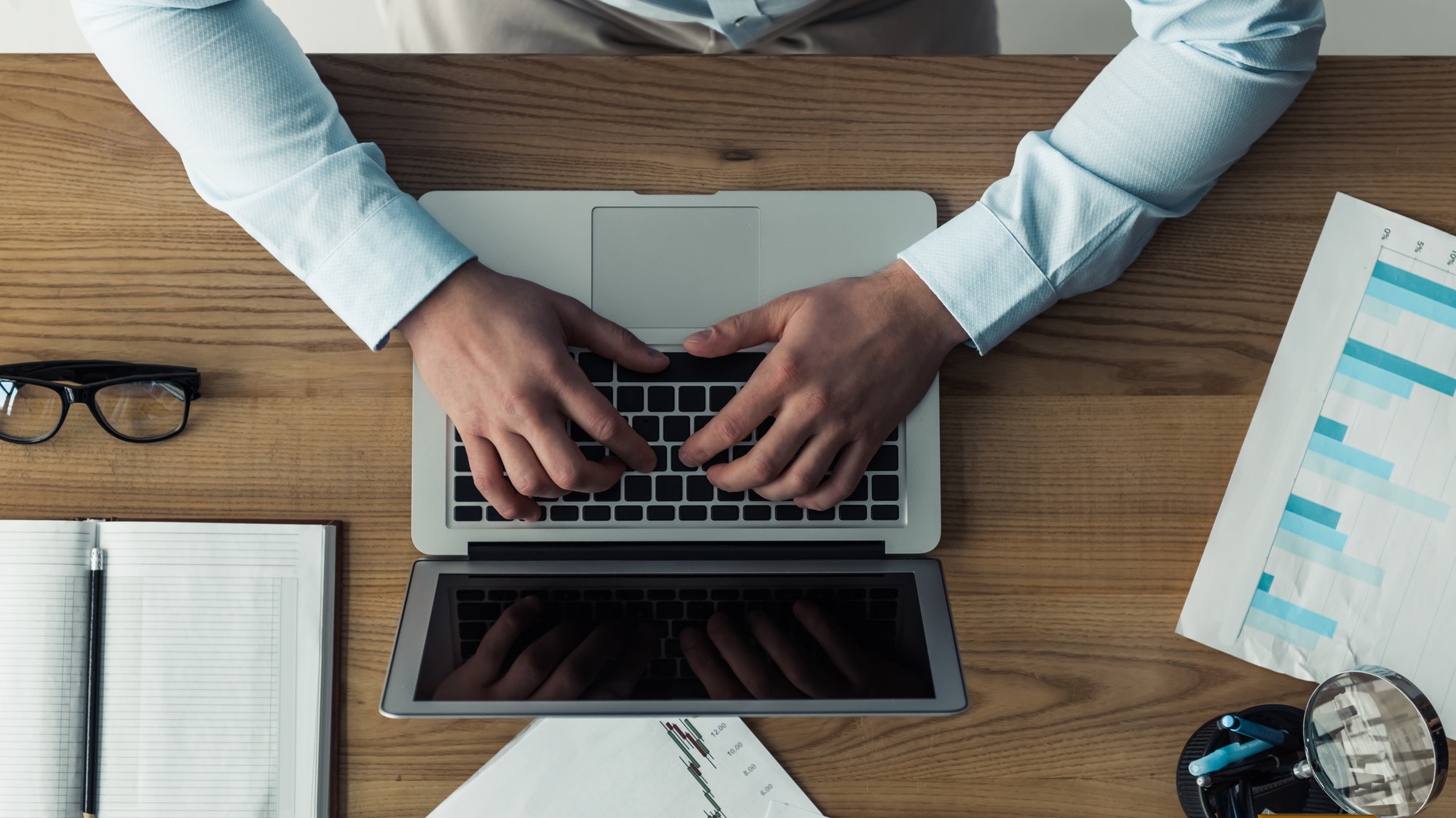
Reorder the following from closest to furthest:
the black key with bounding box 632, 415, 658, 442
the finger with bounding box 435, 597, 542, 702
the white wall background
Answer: the finger with bounding box 435, 597, 542, 702
the black key with bounding box 632, 415, 658, 442
the white wall background

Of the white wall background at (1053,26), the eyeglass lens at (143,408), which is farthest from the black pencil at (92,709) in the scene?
the white wall background at (1053,26)

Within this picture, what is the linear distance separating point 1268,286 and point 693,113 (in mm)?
498

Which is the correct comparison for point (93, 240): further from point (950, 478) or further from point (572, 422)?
point (950, 478)

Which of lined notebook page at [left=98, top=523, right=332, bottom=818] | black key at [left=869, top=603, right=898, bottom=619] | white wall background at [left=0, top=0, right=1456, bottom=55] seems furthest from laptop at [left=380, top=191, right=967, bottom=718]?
white wall background at [left=0, top=0, right=1456, bottom=55]

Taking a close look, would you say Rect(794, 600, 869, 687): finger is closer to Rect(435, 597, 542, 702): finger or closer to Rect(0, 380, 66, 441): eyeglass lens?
Rect(435, 597, 542, 702): finger

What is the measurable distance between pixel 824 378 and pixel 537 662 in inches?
11.4

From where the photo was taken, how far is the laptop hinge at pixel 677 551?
672 mm

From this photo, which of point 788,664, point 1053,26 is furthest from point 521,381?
point 1053,26

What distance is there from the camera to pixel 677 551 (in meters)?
0.68

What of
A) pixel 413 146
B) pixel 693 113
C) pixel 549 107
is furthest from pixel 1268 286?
pixel 413 146

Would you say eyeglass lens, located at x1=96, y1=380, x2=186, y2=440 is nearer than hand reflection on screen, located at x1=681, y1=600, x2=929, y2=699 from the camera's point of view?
No

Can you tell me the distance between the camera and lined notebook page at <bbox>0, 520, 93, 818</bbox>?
65 cm

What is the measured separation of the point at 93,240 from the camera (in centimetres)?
72

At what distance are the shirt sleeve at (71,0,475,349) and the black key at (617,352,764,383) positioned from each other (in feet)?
0.54
